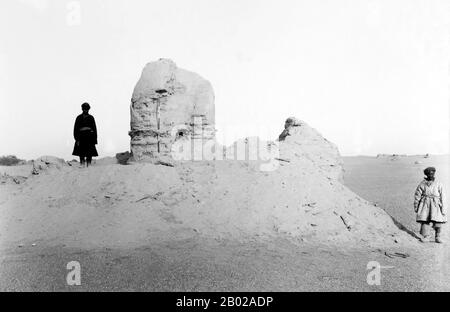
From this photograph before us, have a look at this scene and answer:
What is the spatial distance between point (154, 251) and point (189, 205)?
1.78 meters

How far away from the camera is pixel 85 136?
363 inches

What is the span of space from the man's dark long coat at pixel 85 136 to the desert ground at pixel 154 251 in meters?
0.56

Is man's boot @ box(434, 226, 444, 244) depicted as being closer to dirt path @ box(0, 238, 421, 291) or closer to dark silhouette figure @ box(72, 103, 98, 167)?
dirt path @ box(0, 238, 421, 291)

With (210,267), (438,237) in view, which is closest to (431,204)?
(438,237)

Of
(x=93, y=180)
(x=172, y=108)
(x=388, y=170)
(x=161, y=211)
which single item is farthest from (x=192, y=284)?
(x=388, y=170)

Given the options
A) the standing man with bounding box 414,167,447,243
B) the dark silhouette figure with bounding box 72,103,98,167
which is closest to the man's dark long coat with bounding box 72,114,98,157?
the dark silhouette figure with bounding box 72,103,98,167

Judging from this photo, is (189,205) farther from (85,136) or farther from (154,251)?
(85,136)

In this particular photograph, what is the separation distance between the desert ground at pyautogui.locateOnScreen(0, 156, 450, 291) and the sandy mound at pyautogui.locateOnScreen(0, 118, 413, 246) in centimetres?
4

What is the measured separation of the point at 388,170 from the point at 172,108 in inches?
842

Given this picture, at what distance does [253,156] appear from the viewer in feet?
29.6

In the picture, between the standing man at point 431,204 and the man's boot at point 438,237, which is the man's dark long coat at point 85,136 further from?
the man's boot at point 438,237

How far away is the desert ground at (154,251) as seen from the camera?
490 centimetres
